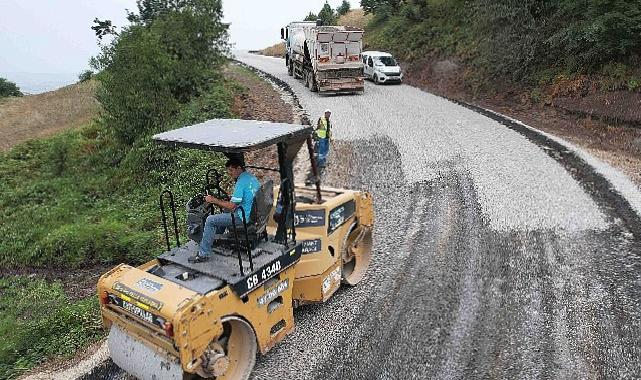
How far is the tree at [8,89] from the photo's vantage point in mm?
39375

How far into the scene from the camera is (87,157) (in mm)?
20000

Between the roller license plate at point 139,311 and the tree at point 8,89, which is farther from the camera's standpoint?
the tree at point 8,89

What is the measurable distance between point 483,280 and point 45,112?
31.1 meters

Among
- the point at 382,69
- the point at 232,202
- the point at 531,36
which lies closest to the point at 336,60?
the point at 382,69

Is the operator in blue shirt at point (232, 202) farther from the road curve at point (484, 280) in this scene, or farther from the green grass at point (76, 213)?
the green grass at point (76, 213)

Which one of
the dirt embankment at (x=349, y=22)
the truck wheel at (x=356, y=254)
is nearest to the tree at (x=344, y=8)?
the dirt embankment at (x=349, y=22)

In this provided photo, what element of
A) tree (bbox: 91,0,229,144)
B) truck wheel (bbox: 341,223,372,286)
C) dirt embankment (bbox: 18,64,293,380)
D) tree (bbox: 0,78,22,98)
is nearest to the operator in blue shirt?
dirt embankment (bbox: 18,64,293,380)

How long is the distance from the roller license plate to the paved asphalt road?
167 centimetres

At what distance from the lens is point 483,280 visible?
8.54 m

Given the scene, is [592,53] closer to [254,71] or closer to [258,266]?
[258,266]

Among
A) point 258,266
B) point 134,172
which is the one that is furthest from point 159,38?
point 258,266

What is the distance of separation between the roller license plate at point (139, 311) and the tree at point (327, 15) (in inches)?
1778

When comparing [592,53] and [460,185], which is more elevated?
[592,53]

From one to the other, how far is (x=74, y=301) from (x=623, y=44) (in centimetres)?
1745
